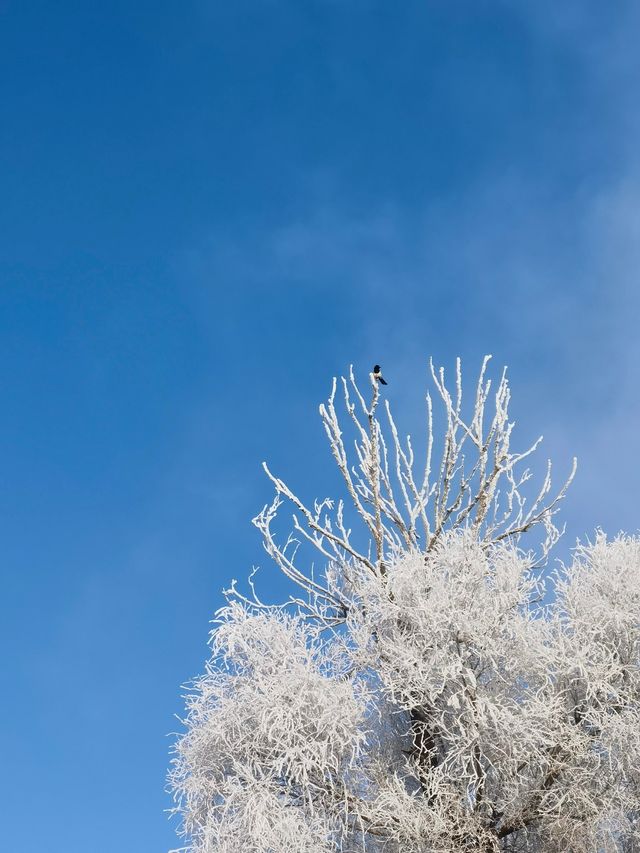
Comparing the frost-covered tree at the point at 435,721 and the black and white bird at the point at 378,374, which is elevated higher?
the black and white bird at the point at 378,374

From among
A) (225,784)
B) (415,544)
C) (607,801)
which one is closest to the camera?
(607,801)

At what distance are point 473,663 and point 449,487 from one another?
3.05 meters

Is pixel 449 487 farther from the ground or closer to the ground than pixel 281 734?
farther from the ground

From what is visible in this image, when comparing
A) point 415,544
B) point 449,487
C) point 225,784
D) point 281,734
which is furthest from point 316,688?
point 449,487

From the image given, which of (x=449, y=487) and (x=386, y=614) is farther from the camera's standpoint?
(x=449, y=487)

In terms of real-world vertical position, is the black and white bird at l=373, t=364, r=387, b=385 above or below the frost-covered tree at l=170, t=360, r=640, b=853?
above

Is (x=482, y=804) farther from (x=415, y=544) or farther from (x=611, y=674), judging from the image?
(x=415, y=544)

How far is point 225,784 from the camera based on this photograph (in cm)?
1323

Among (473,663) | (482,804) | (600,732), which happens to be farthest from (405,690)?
(600,732)

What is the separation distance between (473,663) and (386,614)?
4.52 feet

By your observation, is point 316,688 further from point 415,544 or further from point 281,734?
point 415,544

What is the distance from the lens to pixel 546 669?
12836 millimetres

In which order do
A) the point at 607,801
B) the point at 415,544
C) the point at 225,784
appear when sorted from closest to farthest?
the point at 607,801, the point at 225,784, the point at 415,544

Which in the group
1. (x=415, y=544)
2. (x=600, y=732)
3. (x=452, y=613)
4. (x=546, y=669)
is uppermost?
(x=415, y=544)
